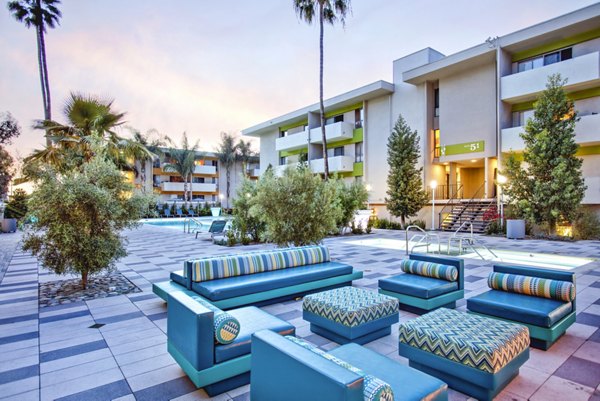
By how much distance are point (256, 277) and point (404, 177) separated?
15611 mm

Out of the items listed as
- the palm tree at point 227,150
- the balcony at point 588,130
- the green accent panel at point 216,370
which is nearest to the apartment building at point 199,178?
the palm tree at point 227,150

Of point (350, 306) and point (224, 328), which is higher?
point (224, 328)

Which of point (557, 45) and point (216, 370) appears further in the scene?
point (557, 45)

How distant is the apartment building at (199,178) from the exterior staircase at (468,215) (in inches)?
952

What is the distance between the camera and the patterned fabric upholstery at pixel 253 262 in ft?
16.4

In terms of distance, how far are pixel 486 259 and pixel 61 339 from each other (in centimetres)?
966

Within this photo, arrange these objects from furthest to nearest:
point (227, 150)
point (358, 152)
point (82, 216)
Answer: point (227, 150) → point (358, 152) → point (82, 216)

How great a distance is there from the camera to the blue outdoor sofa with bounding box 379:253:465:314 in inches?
185

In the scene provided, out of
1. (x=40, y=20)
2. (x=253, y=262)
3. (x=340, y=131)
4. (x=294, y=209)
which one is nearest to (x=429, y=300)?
(x=253, y=262)

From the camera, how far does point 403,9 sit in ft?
51.2

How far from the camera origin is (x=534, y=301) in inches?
158

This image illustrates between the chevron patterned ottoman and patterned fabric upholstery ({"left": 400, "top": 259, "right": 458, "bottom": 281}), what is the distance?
1.85 metres

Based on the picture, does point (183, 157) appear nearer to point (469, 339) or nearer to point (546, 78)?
point (546, 78)

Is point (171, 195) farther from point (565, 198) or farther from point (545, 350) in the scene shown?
point (545, 350)
